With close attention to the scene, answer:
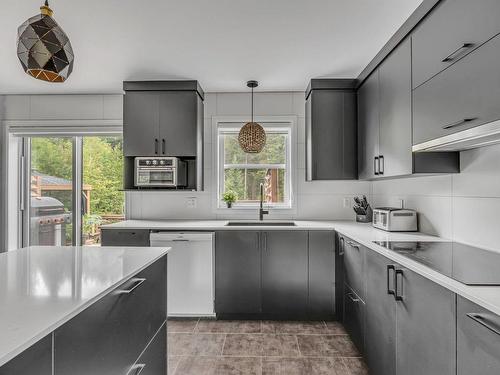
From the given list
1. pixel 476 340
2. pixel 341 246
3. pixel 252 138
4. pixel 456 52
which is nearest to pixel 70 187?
pixel 252 138

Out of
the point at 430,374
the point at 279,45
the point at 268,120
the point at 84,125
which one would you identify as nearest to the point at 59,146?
the point at 84,125

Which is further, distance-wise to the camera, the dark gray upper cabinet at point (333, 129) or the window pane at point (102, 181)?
the window pane at point (102, 181)

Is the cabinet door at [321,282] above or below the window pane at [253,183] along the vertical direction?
below

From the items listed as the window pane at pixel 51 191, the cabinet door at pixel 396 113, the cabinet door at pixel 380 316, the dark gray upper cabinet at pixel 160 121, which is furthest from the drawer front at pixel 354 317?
the window pane at pixel 51 191

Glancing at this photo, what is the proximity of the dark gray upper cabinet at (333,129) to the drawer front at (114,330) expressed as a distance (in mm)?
2091

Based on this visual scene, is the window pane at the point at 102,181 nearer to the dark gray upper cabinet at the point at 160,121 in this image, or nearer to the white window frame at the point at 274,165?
the dark gray upper cabinet at the point at 160,121

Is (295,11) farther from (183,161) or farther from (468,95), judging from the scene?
(183,161)

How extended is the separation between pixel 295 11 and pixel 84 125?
284 centimetres

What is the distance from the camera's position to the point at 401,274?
64.1 inches

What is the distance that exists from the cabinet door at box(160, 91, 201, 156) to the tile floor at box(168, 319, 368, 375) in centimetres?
171

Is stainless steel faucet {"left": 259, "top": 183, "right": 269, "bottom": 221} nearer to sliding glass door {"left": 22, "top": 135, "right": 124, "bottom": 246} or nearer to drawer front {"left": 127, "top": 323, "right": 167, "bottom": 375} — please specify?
sliding glass door {"left": 22, "top": 135, "right": 124, "bottom": 246}

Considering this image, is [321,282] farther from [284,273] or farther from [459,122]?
[459,122]

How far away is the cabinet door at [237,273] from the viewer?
299 cm

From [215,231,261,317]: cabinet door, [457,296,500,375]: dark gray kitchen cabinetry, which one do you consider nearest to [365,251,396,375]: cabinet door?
[457,296,500,375]: dark gray kitchen cabinetry
